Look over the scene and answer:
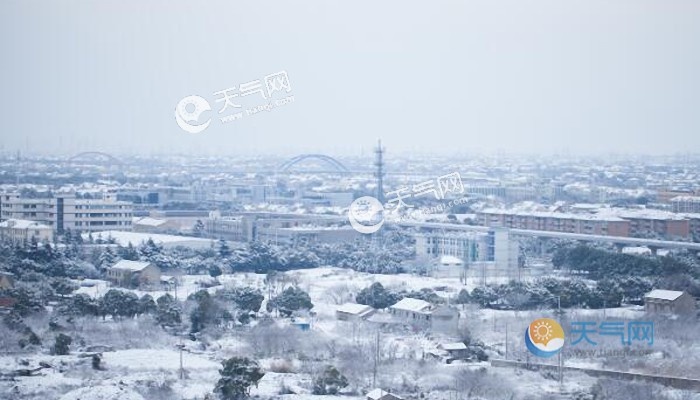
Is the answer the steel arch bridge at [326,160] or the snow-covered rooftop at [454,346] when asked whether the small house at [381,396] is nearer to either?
the snow-covered rooftop at [454,346]

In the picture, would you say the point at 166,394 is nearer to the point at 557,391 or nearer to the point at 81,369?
the point at 81,369

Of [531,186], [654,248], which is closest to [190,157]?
[531,186]

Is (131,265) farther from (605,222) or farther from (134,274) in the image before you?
(605,222)

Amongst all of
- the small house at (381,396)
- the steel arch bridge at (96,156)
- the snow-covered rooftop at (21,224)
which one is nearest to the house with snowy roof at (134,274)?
the snow-covered rooftop at (21,224)

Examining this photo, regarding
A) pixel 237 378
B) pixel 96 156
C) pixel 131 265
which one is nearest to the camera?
pixel 237 378

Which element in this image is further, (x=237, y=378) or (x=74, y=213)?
(x=74, y=213)

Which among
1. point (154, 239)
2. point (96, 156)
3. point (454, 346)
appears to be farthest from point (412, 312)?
point (96, 156)
